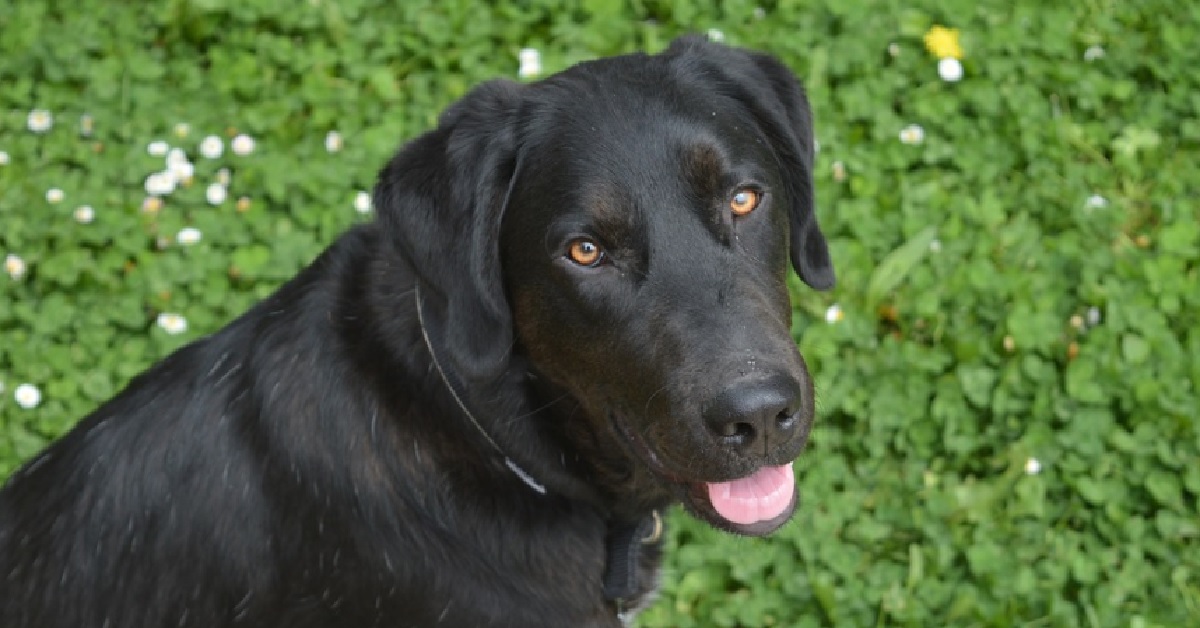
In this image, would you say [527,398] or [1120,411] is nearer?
[527,398]

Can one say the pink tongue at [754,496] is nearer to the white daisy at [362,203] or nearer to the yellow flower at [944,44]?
the white daisy at [362,203]

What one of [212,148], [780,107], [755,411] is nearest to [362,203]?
[212,148]

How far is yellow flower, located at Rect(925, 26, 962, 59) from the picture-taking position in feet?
19.6

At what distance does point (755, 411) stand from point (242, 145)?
3470 mm

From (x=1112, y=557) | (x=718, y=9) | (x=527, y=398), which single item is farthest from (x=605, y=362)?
(x=718, y=9)

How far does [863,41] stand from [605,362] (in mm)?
3279

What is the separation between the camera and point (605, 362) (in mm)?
3279

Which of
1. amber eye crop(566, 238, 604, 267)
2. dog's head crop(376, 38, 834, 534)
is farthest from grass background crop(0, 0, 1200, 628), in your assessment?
amber eye crop(566, 238, 604, 267)

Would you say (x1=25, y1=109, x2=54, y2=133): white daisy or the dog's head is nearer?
the dog's head

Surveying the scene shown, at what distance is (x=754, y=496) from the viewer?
347cm

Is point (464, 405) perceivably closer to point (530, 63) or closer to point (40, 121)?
point (530, 63)

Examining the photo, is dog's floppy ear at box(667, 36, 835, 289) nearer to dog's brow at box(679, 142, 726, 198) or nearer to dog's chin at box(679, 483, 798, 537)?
dog's brow at box(679, 142, 726, 198)

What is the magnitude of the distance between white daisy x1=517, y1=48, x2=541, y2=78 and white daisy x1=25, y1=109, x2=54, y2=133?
2056mm

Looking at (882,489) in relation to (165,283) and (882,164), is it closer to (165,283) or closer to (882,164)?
(882,164)
